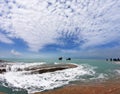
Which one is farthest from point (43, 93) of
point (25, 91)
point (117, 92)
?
point (117, 92)

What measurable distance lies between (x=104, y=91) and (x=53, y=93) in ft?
17.7

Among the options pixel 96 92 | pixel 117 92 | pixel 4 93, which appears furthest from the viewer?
pixel 4 93

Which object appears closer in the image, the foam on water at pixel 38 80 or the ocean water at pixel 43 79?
the ocean water at pixel 43 79

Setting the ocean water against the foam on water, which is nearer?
the ocean water

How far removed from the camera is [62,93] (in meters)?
16.2

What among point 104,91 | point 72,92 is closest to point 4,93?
point 72,92

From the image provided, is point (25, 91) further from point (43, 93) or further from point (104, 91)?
point (104, 91)

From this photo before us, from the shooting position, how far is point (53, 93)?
53.4 ft

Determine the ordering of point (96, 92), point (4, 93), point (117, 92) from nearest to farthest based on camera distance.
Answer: point (117, 92) → point (96, 92) → point (4, 93)

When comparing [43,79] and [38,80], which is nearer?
[38,80]

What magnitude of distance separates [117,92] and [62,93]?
5531mm

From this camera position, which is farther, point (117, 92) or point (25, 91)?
point (25, 91)

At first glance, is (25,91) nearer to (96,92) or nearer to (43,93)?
(43,93)

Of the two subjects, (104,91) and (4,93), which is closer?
(104,91)
